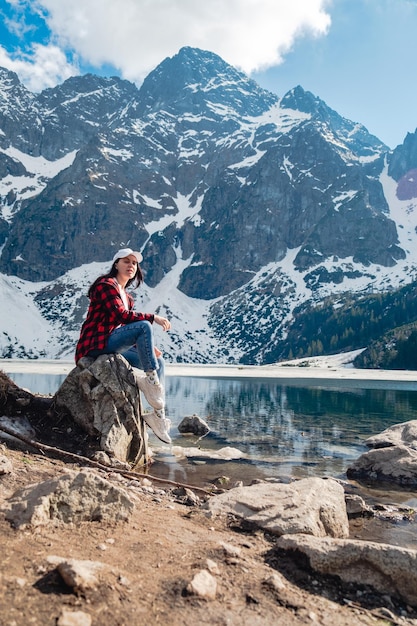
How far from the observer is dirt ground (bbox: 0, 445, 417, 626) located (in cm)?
315

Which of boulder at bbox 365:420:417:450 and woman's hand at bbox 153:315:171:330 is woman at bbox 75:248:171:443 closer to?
woman's hand at bbox 153:315:171:330

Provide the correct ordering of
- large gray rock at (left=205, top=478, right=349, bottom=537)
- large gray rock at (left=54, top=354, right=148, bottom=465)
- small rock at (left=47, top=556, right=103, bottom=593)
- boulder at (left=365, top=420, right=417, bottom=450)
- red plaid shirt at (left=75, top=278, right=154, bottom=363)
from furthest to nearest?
boulder at (left=365, top=420, right=417, bottom=450)
large gray rock at (left=54, top=354, right=148, bottom=465)
red plaid shirt at (left=75, top=278, right=154, bottom=363)
large gray rock at (left=205, top=478, right=349, bottom=537)
small rock at (left=47, top=556, right=103, bottom=593)

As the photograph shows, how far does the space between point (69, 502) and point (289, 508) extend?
3222mm

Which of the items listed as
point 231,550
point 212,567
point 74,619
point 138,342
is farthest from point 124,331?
point 74,619

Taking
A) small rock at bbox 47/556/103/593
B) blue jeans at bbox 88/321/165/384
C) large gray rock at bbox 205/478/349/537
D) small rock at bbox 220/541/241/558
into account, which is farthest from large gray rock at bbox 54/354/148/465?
small rock at bbox 47/556/103/593

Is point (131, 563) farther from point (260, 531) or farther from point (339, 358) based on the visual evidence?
point (339, 358)

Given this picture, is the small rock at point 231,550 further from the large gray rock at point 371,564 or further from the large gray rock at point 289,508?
the large gray rock at point 289,508

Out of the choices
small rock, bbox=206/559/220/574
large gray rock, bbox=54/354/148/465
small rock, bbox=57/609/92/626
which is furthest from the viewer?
large gray rock, bbox=54/354/148/465

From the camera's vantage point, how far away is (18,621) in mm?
2857

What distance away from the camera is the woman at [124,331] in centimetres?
936

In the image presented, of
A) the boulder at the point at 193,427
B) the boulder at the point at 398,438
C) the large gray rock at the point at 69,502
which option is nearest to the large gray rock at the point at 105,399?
the large gray rock at the point at 69,502

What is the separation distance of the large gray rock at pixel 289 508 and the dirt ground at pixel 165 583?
0.45 m

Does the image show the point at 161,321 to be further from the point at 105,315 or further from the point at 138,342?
the point at 105,315

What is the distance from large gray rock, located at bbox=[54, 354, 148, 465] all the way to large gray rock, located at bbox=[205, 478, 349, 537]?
3879 millimetres
